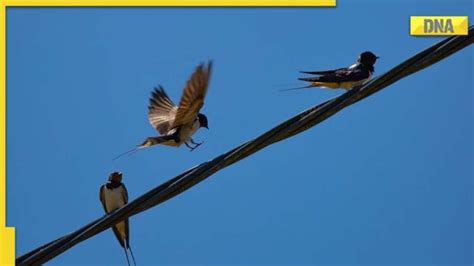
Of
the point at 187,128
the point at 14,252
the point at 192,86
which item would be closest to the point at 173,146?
the point at 187,128

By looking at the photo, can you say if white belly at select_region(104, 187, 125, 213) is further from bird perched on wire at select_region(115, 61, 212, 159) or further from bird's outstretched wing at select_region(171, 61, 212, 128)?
bird's outstretched wing at select_region(171, 61, 212, 128)

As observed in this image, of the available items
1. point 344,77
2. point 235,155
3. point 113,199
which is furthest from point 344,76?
point 113,199

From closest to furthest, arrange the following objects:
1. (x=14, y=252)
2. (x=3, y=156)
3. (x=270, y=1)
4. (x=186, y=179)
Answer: (x=186, y=179) → (x=14, y=252) → (x=3, y=156) → (x=270, y=1)

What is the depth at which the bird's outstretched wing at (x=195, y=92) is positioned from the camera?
4370mm

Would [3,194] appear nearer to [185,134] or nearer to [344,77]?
[185,134]

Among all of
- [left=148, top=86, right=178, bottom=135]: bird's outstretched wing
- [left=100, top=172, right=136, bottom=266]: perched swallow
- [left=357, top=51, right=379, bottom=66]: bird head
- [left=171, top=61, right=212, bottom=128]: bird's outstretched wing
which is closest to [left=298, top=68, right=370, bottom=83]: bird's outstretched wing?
[left=357, top=51, right=379, bottom=66]: bird head

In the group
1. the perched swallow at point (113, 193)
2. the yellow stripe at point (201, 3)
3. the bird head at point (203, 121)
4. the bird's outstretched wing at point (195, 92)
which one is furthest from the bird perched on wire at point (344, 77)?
the perched swallow at point (113, 193)

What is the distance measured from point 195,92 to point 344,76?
0.93 metres

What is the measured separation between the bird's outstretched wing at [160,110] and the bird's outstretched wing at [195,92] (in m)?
0.66

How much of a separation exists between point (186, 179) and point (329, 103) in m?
0.58

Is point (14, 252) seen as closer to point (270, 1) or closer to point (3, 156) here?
point (3, 156)

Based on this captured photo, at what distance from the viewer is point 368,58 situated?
549 cm

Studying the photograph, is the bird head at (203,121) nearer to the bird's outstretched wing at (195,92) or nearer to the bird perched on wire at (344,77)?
the bird's outstretched wing at (195,92)

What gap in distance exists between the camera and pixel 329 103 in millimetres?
3258
